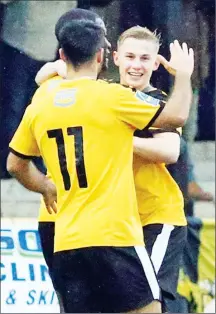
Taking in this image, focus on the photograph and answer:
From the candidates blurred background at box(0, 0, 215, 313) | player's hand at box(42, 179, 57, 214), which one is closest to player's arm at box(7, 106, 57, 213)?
player's hand at box(42, 179, 57, 214)

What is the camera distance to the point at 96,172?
3531mm

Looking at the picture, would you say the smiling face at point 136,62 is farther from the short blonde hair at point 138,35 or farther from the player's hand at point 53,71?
the player's hand at point 53,71

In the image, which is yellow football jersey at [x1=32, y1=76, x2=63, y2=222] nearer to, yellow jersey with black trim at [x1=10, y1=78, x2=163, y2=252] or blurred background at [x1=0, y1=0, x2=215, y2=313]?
yellow jersey with black trim at [x1=10, y1=78, x2=163, y2=252]

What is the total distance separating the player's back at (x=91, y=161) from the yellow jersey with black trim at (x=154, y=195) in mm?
456

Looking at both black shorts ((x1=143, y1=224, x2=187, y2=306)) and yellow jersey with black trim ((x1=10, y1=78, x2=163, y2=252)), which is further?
black shorts ((x1=143, y1=224, x2=187, y2=306))

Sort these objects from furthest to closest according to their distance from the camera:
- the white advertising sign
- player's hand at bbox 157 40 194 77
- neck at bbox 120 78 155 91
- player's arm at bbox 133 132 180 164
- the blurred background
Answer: the white advertising sign
the blurred background
neck at bbox 120 78 155 91
player's arm at bbox 133 132 180 164
player's hand at bbox 157 40 194 77

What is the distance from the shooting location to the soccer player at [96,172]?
3.50 meters

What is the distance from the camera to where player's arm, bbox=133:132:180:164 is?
392 centimetres

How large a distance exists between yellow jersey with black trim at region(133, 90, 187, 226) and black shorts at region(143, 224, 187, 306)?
3 centimetres

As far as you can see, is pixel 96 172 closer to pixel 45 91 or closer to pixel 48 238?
pixel 45 91

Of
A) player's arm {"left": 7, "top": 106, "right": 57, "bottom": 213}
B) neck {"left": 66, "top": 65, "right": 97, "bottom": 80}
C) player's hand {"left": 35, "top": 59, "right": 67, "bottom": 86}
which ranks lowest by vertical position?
player's arm {"left": 7, "top": 106, "right": 57, "bottom": 213}

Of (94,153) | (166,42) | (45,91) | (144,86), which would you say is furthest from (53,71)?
(94,153)

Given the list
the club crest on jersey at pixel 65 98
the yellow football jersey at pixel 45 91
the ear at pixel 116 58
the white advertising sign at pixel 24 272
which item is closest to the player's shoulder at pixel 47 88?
the yellow football jersey at pixel 45 91

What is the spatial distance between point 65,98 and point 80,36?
0.23 meters
